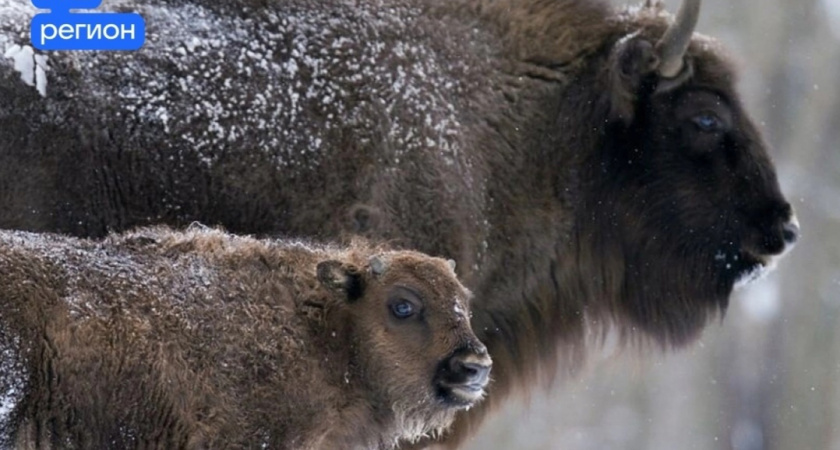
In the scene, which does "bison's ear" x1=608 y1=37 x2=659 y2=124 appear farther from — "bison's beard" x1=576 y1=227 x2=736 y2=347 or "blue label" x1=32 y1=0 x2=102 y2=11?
"blue label" x1=32 y1=0 x2=102 y2=11

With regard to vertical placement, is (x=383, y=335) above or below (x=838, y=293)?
above

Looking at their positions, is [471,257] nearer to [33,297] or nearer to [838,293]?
[33,297]

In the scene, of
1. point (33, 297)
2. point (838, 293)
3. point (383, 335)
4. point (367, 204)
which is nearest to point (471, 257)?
point (367, 204)

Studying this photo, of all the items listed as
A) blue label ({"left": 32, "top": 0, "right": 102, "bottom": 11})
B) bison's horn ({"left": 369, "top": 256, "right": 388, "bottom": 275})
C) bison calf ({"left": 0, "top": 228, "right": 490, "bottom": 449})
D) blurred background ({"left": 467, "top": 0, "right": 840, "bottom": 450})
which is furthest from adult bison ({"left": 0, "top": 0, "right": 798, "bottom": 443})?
blurred background ({"left": 467, "top": 0, "right": 840, "bottom": 450})

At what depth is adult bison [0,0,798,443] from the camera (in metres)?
6.94

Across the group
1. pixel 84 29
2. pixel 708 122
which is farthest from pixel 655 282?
pixel 84 29

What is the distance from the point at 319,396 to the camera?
6289mm

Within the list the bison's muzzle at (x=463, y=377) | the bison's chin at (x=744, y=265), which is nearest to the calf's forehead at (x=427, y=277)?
the bison's muzzle at (x=463, y=377)

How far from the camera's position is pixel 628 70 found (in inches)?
317

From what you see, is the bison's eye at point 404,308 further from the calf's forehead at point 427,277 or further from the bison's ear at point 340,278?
the bison's ear at point 340,278

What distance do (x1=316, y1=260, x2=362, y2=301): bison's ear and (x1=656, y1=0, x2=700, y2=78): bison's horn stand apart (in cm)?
231

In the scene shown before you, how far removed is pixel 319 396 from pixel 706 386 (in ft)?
40.9

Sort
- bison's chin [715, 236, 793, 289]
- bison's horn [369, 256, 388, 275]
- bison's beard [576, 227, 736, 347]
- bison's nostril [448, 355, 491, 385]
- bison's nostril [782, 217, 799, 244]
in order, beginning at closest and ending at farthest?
bison's nostril [448, 355, 491, 385] < bison's horn [369, 256, 388, 275] < bison's nostril [782, 217, 799, 244] < bison's chin [715, 236, 793, 289] < bison's beard [576, 227, 736, 347]

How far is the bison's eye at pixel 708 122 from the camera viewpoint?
8.10 m
